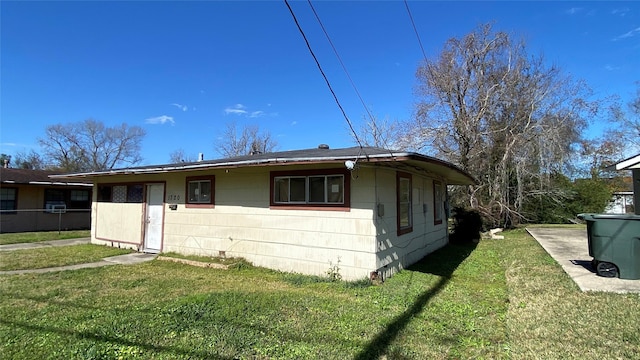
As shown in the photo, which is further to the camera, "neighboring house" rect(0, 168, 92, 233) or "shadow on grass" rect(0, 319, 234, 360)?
"neighboring house" rect(0, 168, 92, 233)

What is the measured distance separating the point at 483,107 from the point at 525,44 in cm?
480

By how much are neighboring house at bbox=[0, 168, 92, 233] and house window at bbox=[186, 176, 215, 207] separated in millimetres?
9811

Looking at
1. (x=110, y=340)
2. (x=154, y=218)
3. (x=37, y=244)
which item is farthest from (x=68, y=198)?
(x=110, y=340)

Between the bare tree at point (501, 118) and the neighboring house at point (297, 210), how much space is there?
8.95 metres

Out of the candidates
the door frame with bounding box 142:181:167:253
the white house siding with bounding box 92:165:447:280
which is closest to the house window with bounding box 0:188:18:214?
the white house siding with bounding box 92:165:447:280

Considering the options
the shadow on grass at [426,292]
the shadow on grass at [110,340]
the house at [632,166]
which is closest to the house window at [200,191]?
the shadow on grass at [110,340]

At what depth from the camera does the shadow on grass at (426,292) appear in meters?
3.57

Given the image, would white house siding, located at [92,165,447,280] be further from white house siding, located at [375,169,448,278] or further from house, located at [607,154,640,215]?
house, located at [607,154,640,215]

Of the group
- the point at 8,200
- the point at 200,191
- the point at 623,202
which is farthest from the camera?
the point at 623,202

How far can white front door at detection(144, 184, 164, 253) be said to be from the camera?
32.0 ft

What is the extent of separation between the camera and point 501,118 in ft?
60.8

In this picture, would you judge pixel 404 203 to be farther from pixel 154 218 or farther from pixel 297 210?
pixel 154 218

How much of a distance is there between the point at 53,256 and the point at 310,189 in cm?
741

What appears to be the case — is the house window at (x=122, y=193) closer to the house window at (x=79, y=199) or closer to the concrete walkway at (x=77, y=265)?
the concrete walkway at (x=77, y=265)
